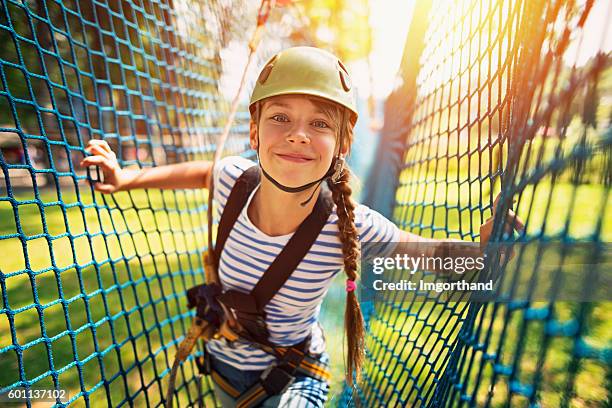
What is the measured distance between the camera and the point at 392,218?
2.29 metres

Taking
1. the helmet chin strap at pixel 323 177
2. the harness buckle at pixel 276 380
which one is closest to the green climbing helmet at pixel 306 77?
the helmet chin strap at pixel 323 177

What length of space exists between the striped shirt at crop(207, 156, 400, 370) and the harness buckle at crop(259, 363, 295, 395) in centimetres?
5

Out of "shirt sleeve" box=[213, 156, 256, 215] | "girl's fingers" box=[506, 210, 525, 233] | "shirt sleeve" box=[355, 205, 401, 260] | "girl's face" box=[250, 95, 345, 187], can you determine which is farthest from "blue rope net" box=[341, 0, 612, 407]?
"shirt sleeve" box=[213, 156, 256, 215]

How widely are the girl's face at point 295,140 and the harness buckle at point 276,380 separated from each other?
0.54 meters

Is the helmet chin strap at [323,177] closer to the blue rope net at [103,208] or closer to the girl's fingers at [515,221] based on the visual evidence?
the girl's fingers at [515,221]

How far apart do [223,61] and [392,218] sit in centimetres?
147

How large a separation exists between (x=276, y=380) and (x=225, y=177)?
23.3 inches

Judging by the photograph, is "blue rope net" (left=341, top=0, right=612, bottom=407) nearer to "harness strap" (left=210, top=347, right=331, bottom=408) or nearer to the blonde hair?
the blonde hair

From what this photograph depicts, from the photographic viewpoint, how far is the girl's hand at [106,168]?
3.73 ft

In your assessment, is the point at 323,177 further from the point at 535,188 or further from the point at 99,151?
the point at 99,151

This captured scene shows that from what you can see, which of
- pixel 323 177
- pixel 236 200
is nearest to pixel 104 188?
pixel 236 200

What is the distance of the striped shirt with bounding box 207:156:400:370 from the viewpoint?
1.07 metres

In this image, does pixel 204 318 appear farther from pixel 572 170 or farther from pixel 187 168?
pixel 572 170

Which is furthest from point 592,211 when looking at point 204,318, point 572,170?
point 204,318
